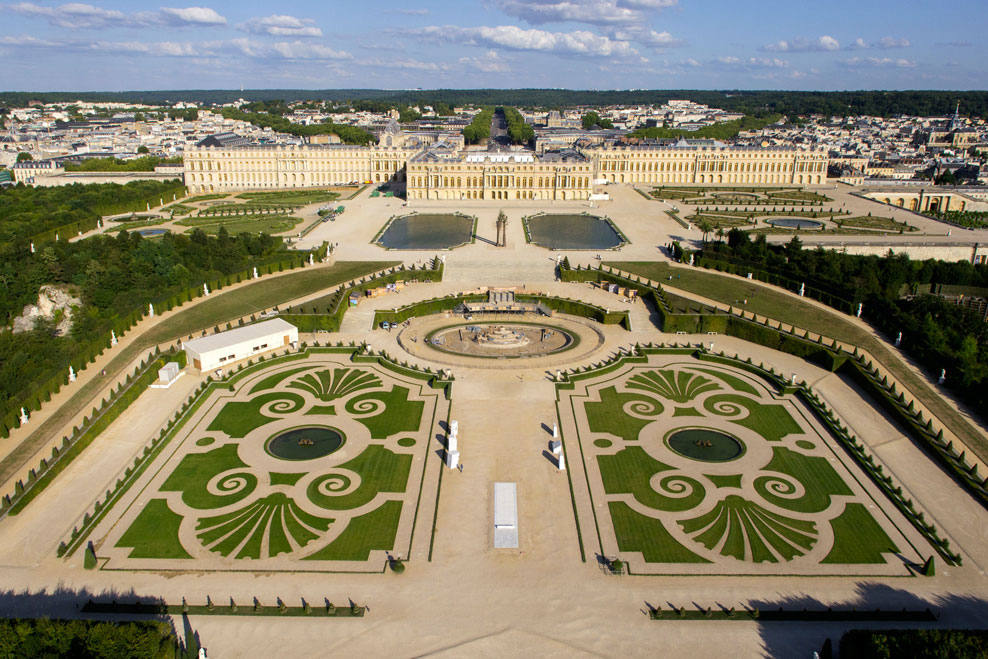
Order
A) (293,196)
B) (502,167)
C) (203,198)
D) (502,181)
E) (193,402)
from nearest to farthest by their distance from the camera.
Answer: (193,402) < (502,167) < (502,181) < (203,198) < (293,196)

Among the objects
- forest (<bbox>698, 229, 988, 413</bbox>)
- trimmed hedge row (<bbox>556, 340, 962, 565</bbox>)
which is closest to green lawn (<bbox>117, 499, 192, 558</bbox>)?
trimmed hedge row (<bbox>556, 340, 962, 565</bbox>)

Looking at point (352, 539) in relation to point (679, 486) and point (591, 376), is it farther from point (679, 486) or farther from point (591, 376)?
point (591, 376)

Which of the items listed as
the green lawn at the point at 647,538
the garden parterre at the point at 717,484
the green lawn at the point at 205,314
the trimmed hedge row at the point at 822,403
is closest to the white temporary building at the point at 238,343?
the green lawn at the point at 205,314

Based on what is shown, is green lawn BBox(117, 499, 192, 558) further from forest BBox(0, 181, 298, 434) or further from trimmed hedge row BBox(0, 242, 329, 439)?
forest BBox(0, 181, 298, 434)

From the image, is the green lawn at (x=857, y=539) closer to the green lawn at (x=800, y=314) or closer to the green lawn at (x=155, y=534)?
the green lawn at (x=800, y=314)

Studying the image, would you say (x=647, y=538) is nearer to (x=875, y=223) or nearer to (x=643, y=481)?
(x=643, y=481)

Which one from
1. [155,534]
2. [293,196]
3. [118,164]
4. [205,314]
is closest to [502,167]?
[293,196]
